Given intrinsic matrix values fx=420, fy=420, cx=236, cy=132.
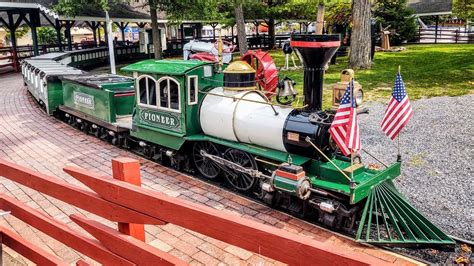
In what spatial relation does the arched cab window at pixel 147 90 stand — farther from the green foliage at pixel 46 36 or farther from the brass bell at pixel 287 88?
the green foliage at pixel 46 36

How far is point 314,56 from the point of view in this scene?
21.4 ft

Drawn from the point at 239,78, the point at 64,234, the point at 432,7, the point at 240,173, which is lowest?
the point at 240,173

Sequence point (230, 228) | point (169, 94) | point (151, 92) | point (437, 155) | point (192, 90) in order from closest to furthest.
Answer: point (230, 228)
point (192, 90)
point (169, 94)
point (151, 92)
point (437, 155)

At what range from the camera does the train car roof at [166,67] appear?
7.76 metres

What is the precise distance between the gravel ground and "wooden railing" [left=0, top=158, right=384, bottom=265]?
4.84 m

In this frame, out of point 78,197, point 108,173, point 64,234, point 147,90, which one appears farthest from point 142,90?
point 78,197

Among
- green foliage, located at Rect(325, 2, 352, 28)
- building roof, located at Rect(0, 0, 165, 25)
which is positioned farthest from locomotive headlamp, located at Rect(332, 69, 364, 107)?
green foliage, located at Rect(325, 2, 352, 28)

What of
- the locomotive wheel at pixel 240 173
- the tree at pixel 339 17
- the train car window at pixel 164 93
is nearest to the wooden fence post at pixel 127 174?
the locomotive wheel at pixel 240 173

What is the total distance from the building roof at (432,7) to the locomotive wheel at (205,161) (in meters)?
34.0

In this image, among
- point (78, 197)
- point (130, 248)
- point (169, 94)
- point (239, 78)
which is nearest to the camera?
point (130, 248)

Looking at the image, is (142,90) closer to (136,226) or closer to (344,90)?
(344,90)

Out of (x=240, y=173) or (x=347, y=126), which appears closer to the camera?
(x=347, y=126)

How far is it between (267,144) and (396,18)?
96.7ft

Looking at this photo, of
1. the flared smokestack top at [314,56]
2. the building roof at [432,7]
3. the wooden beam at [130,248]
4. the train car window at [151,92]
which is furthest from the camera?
the building roof at [432,7]
